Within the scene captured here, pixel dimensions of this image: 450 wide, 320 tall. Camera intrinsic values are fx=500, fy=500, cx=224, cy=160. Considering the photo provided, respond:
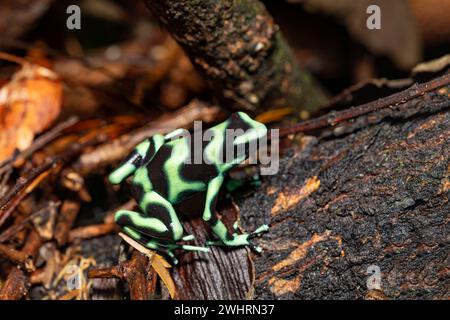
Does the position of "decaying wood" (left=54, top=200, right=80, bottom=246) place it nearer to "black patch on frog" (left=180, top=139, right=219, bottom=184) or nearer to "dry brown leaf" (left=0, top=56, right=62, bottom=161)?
"dry brown leaf" (left=0, top=56, right=62, bottom=161)

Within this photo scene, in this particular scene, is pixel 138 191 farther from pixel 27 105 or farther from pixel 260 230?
pixel 27 105

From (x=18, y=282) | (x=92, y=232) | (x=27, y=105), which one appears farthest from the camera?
(x=27, y=105)

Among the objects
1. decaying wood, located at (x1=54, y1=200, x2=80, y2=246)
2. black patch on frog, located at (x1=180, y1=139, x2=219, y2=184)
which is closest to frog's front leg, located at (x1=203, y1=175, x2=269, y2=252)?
black patch on frog, located at (x1=180, y1=139, x2=219, y2=184)

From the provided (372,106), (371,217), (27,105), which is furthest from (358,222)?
(27,105)

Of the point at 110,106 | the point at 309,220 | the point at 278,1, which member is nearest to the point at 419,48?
the point at 278,1

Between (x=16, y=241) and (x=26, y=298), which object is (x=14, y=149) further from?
(x=26, y=298)
